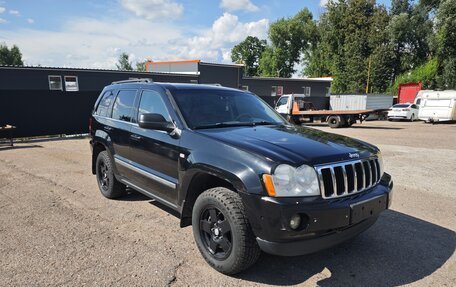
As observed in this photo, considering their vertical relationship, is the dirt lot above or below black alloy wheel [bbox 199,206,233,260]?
below

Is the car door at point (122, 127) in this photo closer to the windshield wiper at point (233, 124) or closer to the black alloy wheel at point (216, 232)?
the windshield wiper at point (233, 124)

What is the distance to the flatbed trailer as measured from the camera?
20.9 m

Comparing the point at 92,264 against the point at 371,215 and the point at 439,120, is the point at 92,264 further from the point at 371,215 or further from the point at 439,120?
the point at 439,120

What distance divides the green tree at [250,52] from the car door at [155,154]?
79910 millimetres

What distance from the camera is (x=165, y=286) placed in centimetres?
315

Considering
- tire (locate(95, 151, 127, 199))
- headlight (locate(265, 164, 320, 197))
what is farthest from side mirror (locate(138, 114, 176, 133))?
tire (locate(95, 151, 127, 199))

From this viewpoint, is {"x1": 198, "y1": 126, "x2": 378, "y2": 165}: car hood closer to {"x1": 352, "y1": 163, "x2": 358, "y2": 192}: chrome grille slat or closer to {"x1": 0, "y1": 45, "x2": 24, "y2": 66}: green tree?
{"x1": 352, "y1": 163, "x2": 358, "y2": 192}: chrome grille slat

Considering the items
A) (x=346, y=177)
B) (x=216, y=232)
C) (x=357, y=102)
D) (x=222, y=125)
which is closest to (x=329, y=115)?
(x=357, y=102)

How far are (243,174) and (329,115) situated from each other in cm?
1966

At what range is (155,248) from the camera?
391 centimetres

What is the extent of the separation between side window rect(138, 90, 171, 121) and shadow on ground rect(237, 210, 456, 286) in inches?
79.3

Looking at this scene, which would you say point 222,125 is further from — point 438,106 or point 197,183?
point 438,106

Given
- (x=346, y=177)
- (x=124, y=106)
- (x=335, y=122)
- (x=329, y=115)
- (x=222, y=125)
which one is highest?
(x=124, y=106)

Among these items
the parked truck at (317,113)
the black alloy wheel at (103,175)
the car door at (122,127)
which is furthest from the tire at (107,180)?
the parked truck at (317,113)
